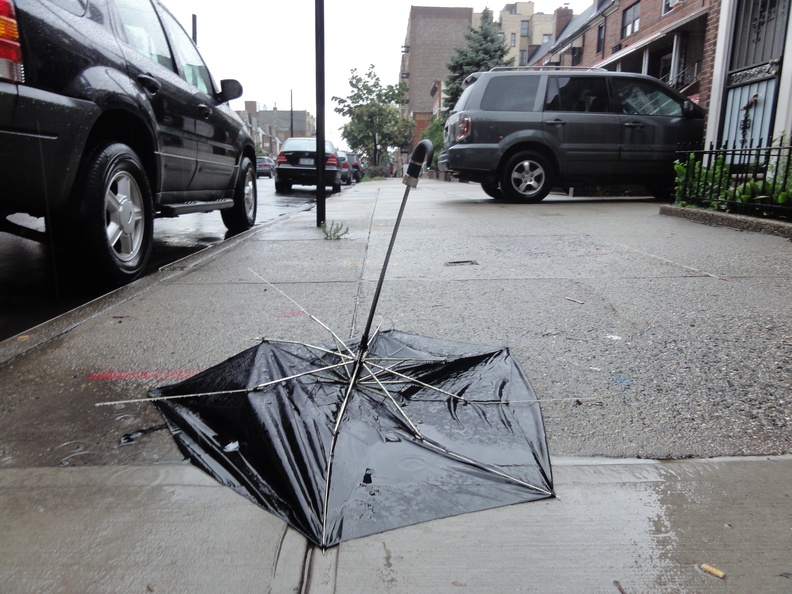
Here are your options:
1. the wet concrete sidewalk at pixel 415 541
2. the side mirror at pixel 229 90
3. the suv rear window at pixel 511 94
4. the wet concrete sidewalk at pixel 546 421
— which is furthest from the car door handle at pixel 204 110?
the suv rear window at pixel 511 94

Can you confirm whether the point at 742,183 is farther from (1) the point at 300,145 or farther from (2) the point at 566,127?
(1) the point at 300,145

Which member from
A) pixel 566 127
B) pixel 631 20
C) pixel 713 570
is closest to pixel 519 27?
pixel 631 20

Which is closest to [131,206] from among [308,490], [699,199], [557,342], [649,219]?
[557,342]

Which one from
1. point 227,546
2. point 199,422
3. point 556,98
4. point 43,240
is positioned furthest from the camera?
point 556,98

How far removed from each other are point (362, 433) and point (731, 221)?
6508 millimetres

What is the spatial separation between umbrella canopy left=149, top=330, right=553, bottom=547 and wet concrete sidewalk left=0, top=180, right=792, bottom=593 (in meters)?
0.06

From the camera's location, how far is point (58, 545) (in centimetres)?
154

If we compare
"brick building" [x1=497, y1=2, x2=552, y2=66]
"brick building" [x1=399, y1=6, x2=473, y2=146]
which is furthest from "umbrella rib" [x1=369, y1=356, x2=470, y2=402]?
"brick building" [x1=399, y1=6, x2=473, y2=146]

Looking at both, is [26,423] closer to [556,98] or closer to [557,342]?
[557,342]

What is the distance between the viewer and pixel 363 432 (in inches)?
74.9

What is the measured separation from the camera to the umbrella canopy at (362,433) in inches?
65.2

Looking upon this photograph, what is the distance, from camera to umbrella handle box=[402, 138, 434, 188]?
2064mm

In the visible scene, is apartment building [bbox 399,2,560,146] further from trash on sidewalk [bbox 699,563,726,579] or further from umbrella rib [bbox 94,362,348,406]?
trash on sidewalk [bbox 699,563,726,579]

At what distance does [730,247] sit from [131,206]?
4.96 metres
